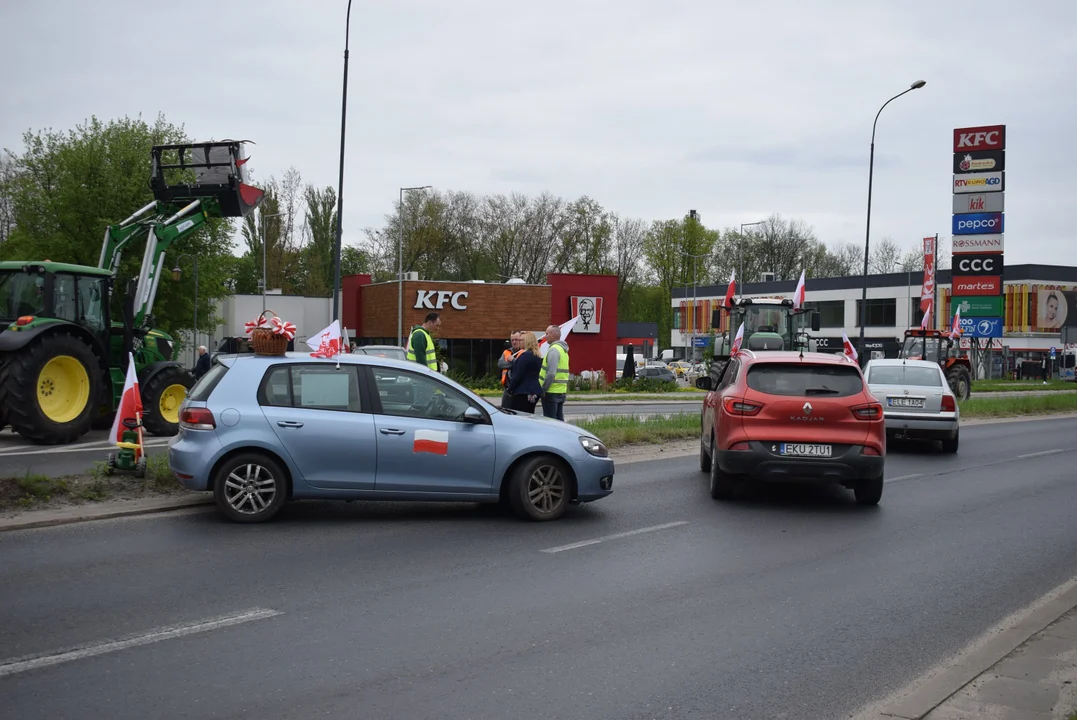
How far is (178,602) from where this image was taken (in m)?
6.46

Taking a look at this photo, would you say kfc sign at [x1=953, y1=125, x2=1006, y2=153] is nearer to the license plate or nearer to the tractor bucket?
the tractor bucket

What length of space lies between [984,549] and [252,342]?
6.85 meters

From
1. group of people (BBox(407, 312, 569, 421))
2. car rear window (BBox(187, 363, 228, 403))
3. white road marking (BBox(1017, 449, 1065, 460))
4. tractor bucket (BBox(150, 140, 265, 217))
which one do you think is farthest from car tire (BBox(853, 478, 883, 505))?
tractor bucket (BBox(150, 140, 265, 217))

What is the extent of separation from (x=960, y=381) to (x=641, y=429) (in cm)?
2326

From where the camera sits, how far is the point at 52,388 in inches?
575

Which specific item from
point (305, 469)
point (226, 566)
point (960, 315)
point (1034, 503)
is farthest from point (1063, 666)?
point (960, 315)

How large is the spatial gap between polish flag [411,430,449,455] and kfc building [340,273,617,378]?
3793cm

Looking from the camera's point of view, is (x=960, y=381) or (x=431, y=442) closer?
(x=431, y=442)

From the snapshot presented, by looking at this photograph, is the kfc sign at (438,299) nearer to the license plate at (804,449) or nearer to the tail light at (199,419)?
the license plate at (804,449)

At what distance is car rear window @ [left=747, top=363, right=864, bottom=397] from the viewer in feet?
35.9

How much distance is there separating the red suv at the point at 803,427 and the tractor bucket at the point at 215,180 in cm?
944

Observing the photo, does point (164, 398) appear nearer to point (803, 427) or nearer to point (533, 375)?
point (533, 375)

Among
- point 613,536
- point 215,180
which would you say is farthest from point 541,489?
point 215,180

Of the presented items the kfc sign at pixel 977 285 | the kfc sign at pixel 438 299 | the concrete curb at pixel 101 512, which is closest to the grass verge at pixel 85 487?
the concrete curb at pixel 101 512
